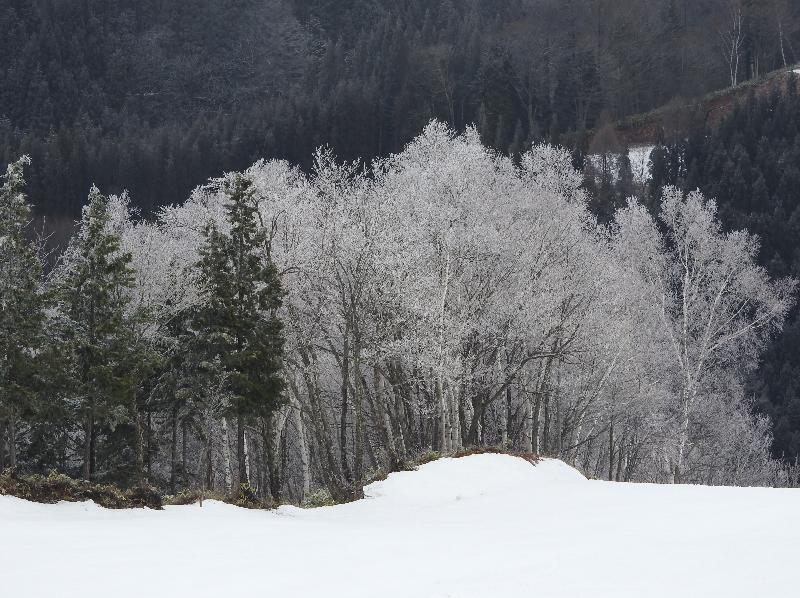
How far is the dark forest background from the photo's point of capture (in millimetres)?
64688

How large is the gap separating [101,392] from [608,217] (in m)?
49.8

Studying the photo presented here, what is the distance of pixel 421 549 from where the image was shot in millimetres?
10094

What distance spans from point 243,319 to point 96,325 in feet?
15.3

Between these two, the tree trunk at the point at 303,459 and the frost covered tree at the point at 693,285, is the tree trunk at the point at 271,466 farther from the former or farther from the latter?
the frost covered tree at the point at 693,285

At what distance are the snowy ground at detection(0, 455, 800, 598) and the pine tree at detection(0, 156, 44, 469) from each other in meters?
11.5

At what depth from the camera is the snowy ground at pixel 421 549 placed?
25.7 feet

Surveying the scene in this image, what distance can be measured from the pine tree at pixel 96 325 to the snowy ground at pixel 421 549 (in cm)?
1128

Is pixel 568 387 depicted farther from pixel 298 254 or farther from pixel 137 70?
pixel 137 70

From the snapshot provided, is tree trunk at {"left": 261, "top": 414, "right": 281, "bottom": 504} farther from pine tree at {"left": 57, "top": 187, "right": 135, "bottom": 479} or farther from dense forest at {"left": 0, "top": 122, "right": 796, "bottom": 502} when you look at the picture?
pine tree at {"left": 57, "top": 187, "right": 135, "bottom": 479}

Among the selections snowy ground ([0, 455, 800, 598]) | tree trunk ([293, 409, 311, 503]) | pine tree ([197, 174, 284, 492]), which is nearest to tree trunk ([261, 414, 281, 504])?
pine tree ([197, 174, 284, 492])

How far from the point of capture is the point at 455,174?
78.9 feet

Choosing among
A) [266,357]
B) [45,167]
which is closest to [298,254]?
[266,357]

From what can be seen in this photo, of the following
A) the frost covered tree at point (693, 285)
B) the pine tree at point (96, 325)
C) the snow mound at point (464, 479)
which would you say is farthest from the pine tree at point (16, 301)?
the frost covered tree at point (693, 285)

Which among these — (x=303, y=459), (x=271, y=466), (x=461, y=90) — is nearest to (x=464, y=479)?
(x=271, y=466)
